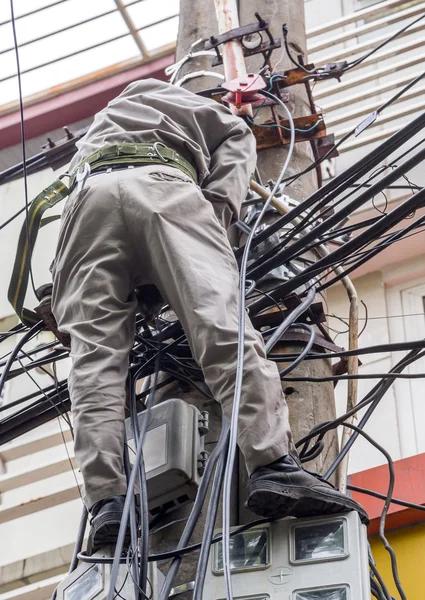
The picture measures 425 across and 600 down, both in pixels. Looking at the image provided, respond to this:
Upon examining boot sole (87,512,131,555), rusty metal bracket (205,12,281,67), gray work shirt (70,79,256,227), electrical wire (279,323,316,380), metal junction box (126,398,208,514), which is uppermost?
rusty metal bracket (205,12,281,67)

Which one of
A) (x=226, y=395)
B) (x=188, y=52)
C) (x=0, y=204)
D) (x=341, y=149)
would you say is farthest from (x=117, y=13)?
(x=226, y=395)

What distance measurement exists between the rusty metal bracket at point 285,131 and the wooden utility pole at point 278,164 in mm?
40

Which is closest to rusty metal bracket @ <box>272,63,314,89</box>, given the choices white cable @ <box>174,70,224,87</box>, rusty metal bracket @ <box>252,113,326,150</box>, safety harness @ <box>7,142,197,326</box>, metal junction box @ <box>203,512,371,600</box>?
rusty metal bracket @ <box>252,113,326,150</box>

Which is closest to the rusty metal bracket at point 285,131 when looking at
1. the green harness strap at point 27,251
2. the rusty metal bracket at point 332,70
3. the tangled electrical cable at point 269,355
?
the tangled electrical cable at point 269,355

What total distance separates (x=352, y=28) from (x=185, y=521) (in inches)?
294

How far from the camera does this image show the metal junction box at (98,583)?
10.7 feet

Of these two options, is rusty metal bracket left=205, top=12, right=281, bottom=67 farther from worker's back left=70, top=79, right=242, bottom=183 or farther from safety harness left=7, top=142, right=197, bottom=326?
safety harness left=7, top=142, right=197, bottom=326

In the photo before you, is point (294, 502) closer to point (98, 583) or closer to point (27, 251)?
point (98, 583)

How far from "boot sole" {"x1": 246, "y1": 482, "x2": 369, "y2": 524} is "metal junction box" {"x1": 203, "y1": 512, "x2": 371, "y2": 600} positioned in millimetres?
27

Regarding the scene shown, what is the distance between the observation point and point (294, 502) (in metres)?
3.16

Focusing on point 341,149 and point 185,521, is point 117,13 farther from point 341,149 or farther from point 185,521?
point 185,521

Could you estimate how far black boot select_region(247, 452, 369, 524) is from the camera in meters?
3.14

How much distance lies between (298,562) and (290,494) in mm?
205

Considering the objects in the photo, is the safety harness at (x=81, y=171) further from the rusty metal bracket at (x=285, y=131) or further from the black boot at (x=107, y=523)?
the black boot at (x=107, y=523)
